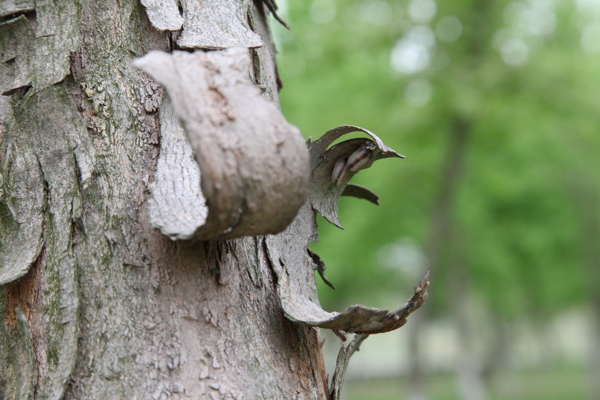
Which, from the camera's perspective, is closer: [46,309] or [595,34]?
[46,309]

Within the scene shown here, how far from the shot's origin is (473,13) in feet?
29.7

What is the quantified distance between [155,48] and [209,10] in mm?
152

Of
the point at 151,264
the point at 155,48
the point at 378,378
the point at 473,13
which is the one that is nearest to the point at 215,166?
the point at 151,264

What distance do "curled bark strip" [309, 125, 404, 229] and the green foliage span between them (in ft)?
18.5

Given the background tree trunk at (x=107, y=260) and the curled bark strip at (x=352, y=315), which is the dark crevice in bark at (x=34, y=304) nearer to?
the background tree trunk at (x=107, y=260)

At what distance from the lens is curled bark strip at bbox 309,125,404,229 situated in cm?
115

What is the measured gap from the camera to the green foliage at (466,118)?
8875 millimetres

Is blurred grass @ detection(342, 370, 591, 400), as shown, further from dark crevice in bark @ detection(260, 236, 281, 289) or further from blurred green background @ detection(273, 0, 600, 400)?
dark crevice in bark @ detection(260, 236, 281, 289)

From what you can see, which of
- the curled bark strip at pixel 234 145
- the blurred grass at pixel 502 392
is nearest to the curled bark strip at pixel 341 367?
the curled bark strip at pixel 234 145

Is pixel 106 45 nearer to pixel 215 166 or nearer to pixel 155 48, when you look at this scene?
pixel 155 48

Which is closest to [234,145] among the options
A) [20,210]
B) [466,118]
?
[20,210]

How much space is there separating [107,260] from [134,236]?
0.21 feet

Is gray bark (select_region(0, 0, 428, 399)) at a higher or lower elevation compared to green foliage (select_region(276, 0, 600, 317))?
higher

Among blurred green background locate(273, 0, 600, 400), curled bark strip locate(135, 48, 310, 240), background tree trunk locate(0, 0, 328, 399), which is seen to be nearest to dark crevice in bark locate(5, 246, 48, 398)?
background tree trunk locate(0, 0, 328, 399)
